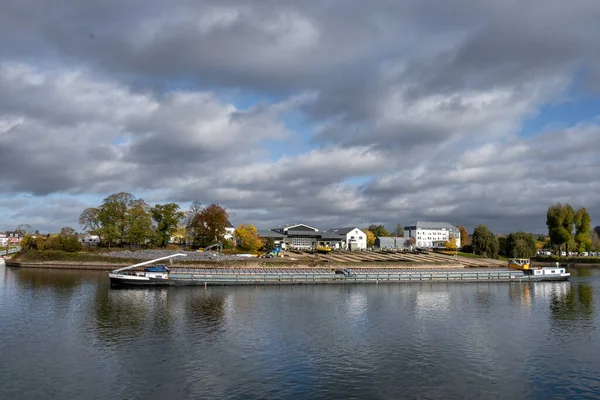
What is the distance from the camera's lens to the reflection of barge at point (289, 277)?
2614 inches

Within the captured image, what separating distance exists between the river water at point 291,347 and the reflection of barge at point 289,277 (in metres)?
8.45

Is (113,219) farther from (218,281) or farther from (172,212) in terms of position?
(218,281)

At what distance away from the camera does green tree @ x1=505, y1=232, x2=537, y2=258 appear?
123 m

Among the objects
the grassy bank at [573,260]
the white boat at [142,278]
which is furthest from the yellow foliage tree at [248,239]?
the grassy bank at [573,260]

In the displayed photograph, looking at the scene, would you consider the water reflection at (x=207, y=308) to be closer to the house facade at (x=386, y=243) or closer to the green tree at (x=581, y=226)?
the green tree at (x=581, y=226)

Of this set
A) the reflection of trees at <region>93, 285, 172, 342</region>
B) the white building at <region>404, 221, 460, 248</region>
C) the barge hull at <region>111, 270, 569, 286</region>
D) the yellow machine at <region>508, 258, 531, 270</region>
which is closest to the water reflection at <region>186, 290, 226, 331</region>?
the reflection of trees at <region>93, 285, 172, 342</region>

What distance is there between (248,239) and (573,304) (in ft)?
258

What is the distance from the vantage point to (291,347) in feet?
106

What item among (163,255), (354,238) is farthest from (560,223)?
(163,255)

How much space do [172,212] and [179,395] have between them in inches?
3606

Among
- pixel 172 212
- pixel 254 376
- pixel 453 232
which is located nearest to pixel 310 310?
pixel 254 376

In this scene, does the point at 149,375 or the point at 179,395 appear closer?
the point at 179,395

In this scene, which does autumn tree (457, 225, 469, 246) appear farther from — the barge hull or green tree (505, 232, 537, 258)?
the barge hull

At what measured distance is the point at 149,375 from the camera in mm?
26391
